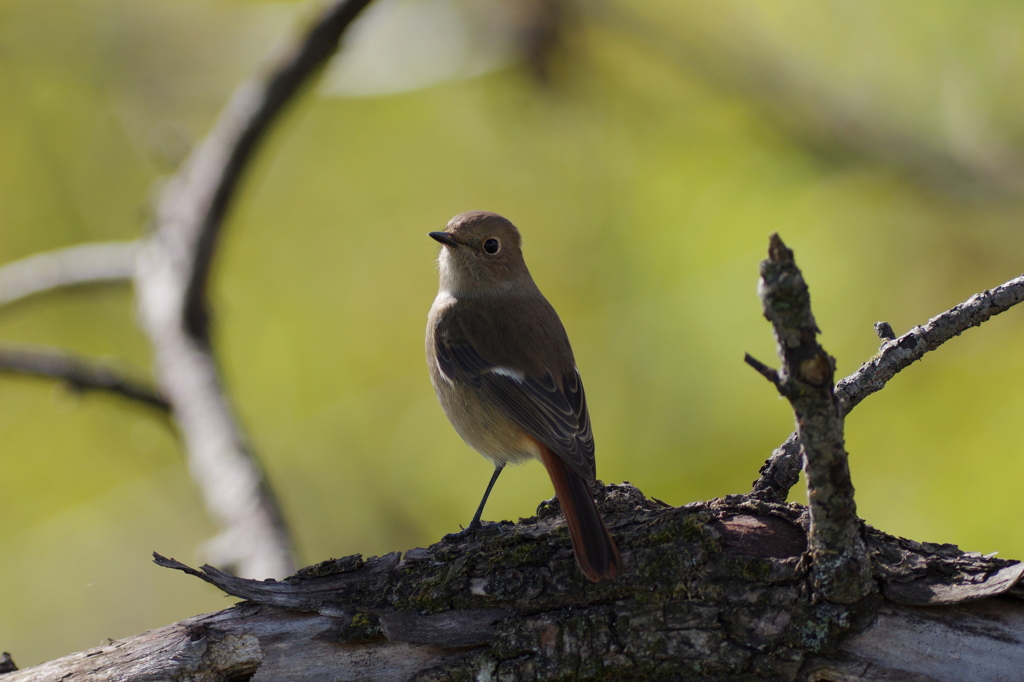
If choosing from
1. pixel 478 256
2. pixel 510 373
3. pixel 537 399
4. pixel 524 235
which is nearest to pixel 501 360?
pixel 510 373

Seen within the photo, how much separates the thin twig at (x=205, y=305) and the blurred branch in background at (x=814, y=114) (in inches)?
70.9

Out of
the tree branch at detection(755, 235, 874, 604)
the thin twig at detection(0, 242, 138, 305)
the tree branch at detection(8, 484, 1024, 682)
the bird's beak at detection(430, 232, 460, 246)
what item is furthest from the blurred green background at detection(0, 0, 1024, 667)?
the tree branch at detection(755, 235, 874, 604)

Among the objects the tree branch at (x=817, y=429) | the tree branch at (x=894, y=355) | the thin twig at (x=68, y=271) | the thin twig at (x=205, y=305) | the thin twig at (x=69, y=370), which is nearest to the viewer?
the tree branch at (x=817, y=429)

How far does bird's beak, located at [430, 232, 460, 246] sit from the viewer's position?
3.79 m

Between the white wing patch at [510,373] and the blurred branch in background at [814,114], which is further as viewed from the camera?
the blurred branch in background at [814,114]

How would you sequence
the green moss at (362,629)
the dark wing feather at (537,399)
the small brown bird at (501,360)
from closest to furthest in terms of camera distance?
1. the green moss at (362,629)
2. the dark wing feather at (537,399)
3. the small brown bird at (501,360)

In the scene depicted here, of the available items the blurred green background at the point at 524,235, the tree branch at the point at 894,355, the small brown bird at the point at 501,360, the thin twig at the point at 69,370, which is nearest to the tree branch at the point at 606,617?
the tree branch at the point at 894,355

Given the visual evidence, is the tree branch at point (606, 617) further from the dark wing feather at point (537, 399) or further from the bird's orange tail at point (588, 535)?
the dark wing feather at point (537, 399)

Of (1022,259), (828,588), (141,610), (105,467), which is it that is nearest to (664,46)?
(1022,259)

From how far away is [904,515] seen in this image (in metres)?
3.33

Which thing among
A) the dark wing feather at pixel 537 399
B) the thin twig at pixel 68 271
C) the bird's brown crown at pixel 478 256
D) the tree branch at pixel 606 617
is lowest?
the tree branch at pixel 606 617

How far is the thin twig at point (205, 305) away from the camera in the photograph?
3.90m

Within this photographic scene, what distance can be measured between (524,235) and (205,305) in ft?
6.03

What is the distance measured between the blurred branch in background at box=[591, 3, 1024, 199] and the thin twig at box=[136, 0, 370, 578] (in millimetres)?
1801
